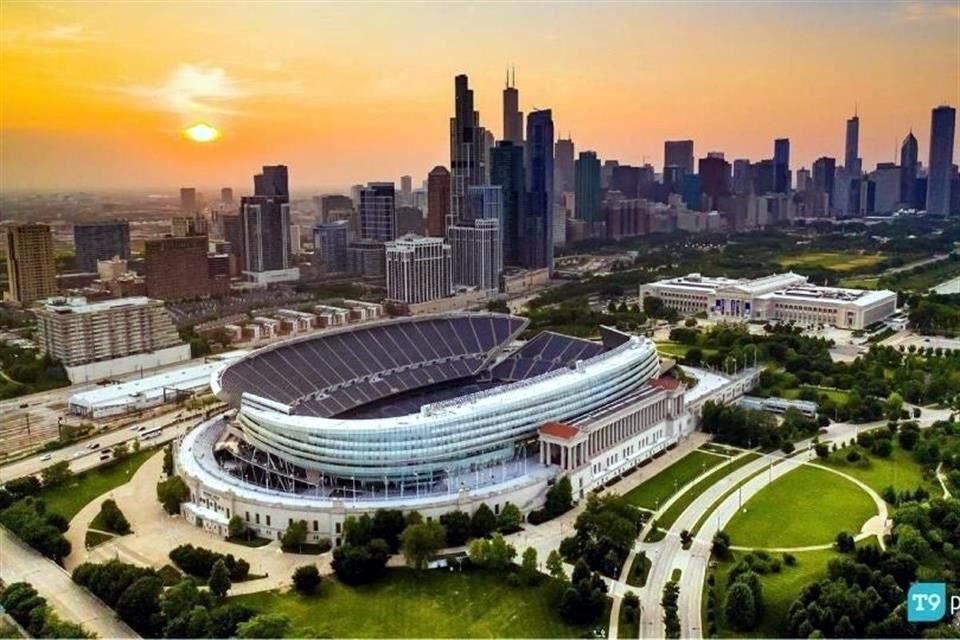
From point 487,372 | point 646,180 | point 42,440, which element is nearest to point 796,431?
point 487,372

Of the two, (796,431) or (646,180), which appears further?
(646,180)

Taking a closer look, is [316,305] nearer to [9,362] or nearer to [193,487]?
[9,362]

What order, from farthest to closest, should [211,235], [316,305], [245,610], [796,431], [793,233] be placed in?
1. [793,233]
2. [211,235]
3. [316,305]
4. [796,431]
5. [245,610]

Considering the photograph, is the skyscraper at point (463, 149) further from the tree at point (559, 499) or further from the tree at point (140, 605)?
the tree at point (140, 605)

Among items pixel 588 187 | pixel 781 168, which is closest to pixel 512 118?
pixel 588 187

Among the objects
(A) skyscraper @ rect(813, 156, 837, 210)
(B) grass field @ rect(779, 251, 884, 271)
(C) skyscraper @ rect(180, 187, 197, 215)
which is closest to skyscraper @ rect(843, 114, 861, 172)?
(A) skyscraper @ rect(813, 156, 837, 210)

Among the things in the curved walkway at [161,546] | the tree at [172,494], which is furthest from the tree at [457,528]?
the tree at [172,494]
